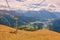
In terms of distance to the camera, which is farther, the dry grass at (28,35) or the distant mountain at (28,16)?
the distant mountain at (28,16)

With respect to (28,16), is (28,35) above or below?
below

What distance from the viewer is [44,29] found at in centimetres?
405

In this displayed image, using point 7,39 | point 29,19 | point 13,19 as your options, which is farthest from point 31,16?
point 7,39

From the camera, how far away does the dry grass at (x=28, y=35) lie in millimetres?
3973

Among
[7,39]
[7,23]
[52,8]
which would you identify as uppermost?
[52,8]

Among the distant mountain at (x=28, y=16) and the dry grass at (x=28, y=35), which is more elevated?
the distant mountain at (x=28, y=16)

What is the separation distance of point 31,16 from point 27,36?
0.44 metres

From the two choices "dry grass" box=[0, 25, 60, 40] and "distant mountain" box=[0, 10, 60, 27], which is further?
"distant mountain" box=[0, 10, 60, 27]

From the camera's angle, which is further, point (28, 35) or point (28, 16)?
point (28, 16)

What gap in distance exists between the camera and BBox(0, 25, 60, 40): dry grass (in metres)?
3.97

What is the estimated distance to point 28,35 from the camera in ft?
Result: 13.2

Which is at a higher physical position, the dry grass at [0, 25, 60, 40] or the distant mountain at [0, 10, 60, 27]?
the distant mountain at [0, 10, 60, 27]

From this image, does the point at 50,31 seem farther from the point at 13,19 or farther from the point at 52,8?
the point at 13,19

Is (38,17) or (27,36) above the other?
(38,17)
